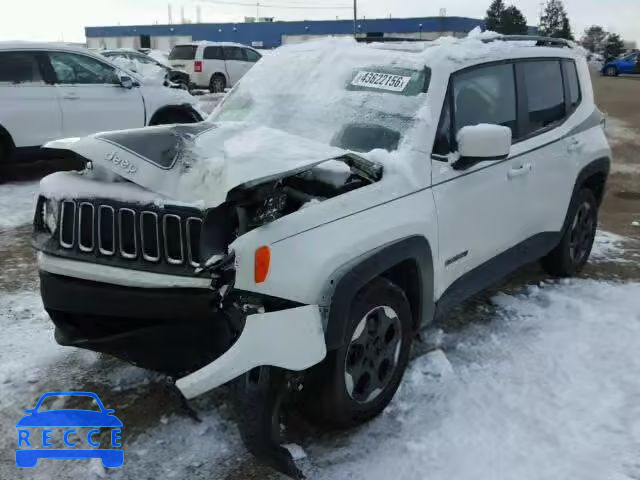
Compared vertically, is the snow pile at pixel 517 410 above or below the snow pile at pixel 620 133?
above

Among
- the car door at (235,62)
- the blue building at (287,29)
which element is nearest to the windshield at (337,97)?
the car door at (235,62)

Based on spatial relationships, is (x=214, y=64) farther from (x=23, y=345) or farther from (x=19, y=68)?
(x=23, y=345)

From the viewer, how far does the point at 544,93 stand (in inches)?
186

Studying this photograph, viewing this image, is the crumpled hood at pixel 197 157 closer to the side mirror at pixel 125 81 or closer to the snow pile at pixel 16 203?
the snow pile at pixel 16 203

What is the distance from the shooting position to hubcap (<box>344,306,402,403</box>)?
3115 millimetres

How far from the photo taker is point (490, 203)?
3.99 meters

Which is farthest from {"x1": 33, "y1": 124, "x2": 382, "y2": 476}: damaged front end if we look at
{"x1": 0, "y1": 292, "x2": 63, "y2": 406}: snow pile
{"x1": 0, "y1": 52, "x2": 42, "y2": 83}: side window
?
{"x1": 0, "y1": 52, "x2": 42, "y2": 83}: side window

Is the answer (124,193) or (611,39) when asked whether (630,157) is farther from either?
(611,39)

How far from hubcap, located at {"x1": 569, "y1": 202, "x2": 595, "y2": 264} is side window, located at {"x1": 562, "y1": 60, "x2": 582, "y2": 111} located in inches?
33.2

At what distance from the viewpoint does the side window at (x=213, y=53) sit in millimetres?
22516

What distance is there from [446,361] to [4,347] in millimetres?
2776

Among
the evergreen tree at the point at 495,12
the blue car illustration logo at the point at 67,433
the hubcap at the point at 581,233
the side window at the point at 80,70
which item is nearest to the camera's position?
the blue car illustration logo at the point at 67,433

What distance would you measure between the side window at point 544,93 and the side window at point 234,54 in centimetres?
1919

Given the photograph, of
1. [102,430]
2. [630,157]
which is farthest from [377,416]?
[630,157]
